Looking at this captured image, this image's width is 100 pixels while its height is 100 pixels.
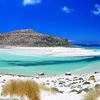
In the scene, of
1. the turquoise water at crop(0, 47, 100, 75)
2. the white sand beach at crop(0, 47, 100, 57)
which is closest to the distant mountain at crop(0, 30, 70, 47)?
the white sand beach at crop(0, 47, 100, 57)

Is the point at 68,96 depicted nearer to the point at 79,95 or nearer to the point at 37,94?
the point at 79,95

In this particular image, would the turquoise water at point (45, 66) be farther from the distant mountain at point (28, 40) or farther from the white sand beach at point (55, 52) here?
the distant mountain at point (28, 40)

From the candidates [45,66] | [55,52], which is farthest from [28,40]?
[45,66]

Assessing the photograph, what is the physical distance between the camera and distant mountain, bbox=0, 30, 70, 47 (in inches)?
3169

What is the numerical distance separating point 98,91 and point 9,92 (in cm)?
230

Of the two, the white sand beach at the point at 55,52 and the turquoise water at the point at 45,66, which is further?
the white sand beach at the point at 55,52

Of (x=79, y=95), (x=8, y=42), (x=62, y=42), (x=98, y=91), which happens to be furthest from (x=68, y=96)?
(x=62, y=42)

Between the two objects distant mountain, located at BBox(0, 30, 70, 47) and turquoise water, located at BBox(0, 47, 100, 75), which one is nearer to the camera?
turquoise water, located at BBox(0, 47, 100, 75)

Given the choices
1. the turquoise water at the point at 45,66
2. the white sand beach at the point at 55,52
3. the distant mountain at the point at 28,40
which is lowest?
the turquoise water at the point at 45,66

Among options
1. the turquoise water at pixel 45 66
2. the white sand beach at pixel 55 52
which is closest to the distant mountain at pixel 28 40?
the white sand beach at pixel 55 52

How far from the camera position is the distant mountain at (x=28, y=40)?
80500 mm

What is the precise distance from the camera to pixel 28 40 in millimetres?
81375

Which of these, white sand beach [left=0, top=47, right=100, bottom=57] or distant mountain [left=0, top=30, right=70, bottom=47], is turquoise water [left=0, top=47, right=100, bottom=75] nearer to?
white sand beach [left=0, top=47, right=100, bottom=57]

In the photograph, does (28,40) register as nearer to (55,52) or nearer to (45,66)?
(55,52)
